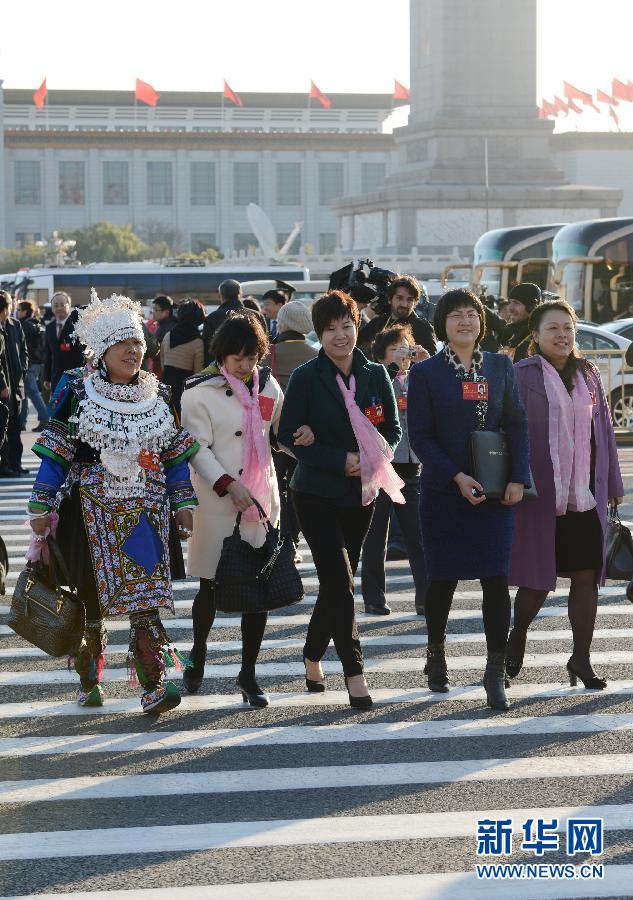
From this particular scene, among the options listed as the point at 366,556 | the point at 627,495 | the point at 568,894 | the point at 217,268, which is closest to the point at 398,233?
the point at 217,268

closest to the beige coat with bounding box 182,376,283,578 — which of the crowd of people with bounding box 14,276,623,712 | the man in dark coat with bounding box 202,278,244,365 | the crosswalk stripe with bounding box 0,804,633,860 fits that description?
the crowd of people with bounding box 14,276,623,712

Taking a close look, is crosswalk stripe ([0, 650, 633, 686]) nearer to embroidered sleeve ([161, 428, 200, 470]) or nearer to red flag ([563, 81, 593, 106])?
embroidered sleeve ([161, 428, 200, 470])

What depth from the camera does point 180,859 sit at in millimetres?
5109

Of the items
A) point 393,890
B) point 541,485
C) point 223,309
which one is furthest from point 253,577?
point 223,309

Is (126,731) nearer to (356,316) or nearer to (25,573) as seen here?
(25,573)

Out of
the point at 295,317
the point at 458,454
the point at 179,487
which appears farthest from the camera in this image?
the point at 295,317

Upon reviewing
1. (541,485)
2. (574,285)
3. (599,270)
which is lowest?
Result: (541,485)

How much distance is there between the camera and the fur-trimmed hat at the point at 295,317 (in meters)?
10.7

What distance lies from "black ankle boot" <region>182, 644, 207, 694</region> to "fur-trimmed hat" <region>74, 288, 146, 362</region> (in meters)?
1.46

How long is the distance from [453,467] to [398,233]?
7269 centimetres

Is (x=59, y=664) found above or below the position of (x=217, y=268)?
below

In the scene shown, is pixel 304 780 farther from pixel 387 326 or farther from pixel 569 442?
pixel 387 326

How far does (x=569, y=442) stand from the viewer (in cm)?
744

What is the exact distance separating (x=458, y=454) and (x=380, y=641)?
191 centimetres
